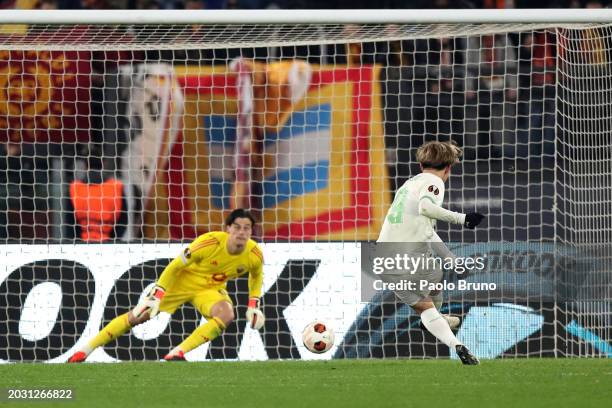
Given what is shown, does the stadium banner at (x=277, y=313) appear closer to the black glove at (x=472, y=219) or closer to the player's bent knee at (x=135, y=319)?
the player's bent knee at (x=135, y=319)

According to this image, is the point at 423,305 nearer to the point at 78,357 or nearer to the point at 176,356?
the point at 176,356

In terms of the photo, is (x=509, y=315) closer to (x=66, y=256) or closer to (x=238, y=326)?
(x=238, y=326)

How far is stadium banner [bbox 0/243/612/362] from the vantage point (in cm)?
1083

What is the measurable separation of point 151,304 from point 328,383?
2.13 metres

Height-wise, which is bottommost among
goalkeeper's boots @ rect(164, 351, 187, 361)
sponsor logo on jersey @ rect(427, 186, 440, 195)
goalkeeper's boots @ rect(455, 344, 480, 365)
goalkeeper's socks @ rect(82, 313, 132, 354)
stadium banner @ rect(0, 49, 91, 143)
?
goalkeeper's boots @ rect(164, 351, 187, 361)

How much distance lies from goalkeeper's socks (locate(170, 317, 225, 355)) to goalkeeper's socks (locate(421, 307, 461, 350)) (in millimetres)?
1608

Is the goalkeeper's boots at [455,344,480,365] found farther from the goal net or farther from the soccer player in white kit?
the goal net

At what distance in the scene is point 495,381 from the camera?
829cm

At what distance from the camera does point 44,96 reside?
1255cm

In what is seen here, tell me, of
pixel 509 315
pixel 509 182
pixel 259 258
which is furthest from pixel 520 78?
pixel 259 258

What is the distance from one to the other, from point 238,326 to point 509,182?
3008 mm

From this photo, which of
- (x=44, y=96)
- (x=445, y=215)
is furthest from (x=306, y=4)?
(x=445, y=215)

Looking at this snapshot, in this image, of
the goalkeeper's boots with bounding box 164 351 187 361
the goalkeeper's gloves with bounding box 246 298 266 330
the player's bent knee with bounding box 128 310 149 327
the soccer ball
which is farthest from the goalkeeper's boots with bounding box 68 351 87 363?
the soccer ball

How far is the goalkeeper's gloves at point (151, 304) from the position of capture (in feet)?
32.7
